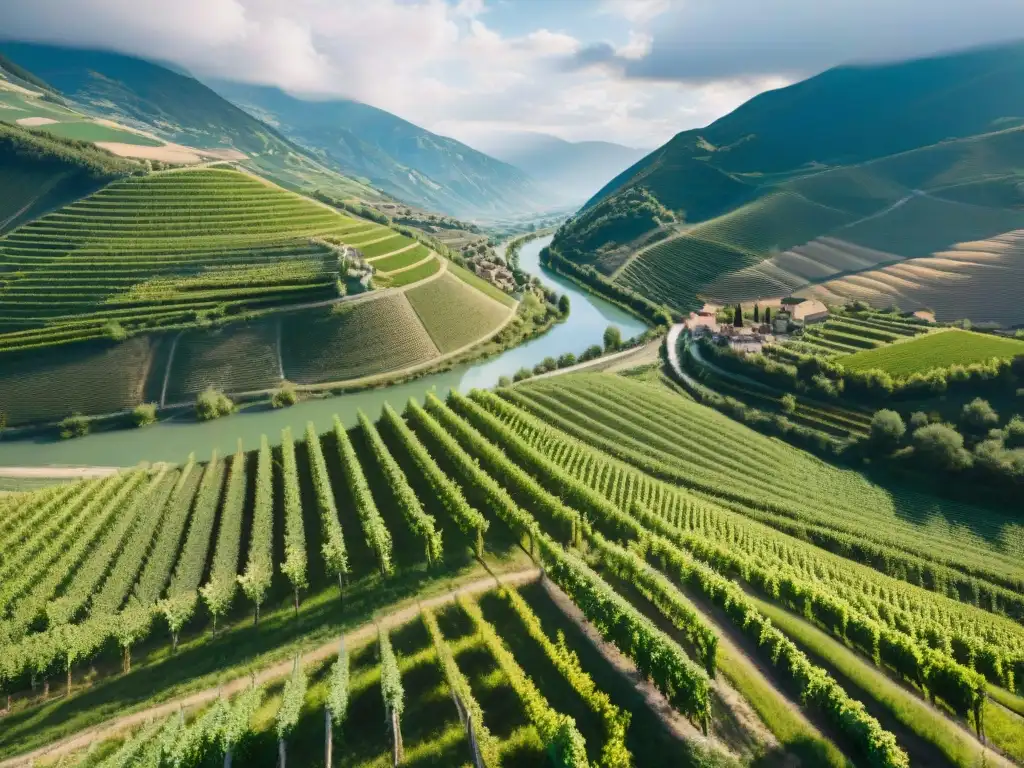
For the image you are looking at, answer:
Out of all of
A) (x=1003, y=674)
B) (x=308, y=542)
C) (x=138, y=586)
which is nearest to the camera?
(x=1003, y=674)

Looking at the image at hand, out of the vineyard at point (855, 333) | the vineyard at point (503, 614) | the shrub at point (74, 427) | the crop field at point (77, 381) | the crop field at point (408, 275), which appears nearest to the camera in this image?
the vineyard at point (503, 614)

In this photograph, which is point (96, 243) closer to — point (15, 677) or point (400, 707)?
point (15, 677)

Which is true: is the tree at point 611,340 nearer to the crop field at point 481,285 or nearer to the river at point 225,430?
the river at point 225,430

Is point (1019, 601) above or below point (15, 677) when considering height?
above

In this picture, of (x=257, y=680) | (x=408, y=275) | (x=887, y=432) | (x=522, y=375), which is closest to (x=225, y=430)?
(x=522, y=375)

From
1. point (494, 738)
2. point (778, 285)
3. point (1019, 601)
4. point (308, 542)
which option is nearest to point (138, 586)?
point (308, 542)

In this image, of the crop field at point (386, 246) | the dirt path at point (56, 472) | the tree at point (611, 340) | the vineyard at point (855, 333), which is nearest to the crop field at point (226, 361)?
the dirt path at point (56, 472)

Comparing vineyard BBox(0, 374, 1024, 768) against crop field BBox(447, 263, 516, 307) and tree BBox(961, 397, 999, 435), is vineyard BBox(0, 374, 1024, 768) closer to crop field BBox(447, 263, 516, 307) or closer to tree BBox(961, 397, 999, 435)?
tree BBox(961, 397, 999, 435)
